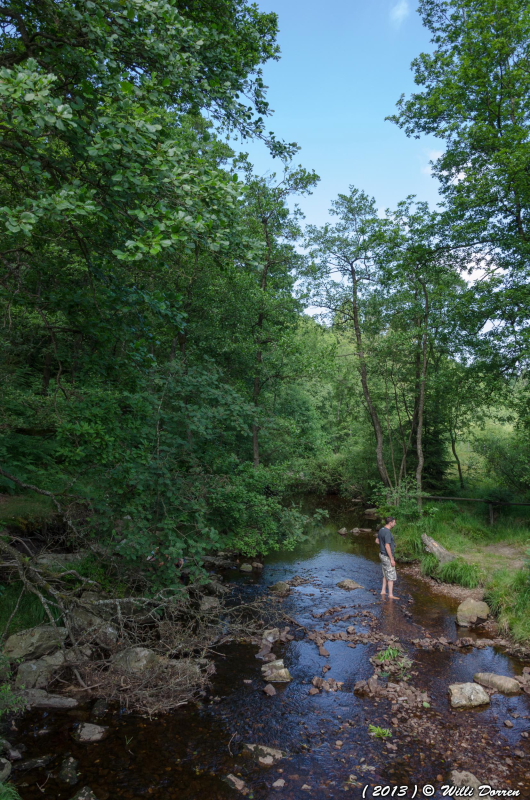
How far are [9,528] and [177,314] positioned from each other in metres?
6.20

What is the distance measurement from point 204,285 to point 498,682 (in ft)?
35.2

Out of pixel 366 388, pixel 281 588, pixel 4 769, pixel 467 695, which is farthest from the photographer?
pixel 366 388

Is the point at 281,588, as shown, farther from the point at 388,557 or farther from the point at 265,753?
the point at 265,753

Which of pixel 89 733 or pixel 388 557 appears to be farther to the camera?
pixel 388 557

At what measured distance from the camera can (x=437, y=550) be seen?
1273cm

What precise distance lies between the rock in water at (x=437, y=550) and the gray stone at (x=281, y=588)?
429cm

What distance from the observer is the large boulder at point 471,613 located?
9.20 m

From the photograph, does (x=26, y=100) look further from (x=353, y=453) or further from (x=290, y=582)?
(x=353, y=453)

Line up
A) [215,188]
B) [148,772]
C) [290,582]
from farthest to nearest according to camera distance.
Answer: [290,582] < [148,772] < [215,188]

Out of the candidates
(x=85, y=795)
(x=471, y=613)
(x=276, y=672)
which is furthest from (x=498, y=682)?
(x=85, y=795)

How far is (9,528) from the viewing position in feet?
30.0

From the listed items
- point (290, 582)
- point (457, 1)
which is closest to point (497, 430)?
point (290, 582)

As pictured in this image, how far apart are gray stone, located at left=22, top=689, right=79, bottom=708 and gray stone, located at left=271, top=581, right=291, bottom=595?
558 centimetres

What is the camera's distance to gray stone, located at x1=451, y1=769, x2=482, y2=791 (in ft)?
16.3
